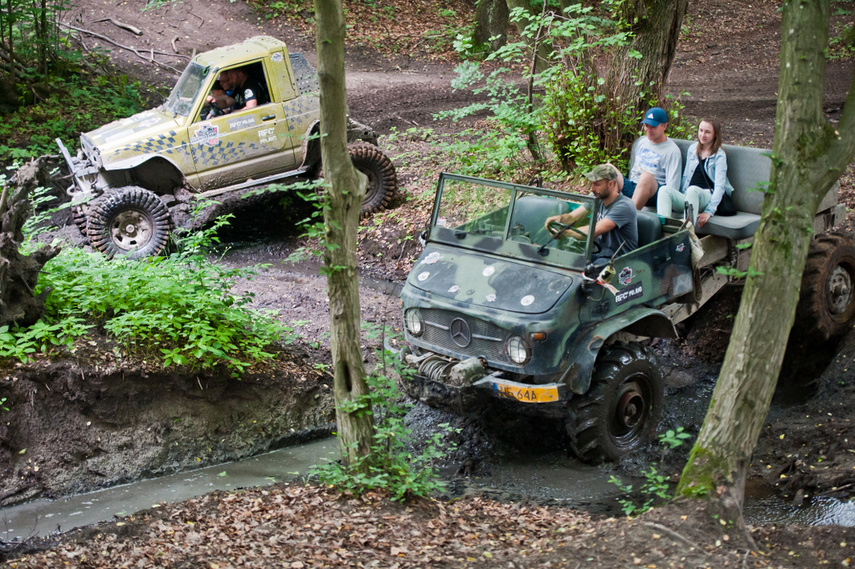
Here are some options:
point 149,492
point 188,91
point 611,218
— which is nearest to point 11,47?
point 188,91

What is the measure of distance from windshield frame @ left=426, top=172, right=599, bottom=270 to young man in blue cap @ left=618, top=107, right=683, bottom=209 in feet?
4.33

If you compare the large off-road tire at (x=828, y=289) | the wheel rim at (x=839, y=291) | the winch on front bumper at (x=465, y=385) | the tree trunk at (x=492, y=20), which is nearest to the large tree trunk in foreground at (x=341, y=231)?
the winch on front bumper at (x=465, y=385)

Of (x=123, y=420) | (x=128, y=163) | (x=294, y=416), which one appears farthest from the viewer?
(x=128, y=163)

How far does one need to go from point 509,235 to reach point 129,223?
5627mm

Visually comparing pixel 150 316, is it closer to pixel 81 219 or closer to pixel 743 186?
pixel 81 219

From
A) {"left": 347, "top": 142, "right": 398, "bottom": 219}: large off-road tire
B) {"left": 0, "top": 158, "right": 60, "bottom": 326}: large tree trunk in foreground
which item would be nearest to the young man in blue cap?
{"left": 347, "top": 142, "right": 398, "bottom": 219}: large off-road tire

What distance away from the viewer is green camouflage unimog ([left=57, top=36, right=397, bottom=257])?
9.98m

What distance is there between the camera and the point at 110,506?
6.00 m

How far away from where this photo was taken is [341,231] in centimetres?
471

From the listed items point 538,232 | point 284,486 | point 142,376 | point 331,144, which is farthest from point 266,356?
point 331,144

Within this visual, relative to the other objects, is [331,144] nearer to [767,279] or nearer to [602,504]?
[767,279]

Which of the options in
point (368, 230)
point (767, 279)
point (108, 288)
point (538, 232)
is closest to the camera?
point (767, 279)

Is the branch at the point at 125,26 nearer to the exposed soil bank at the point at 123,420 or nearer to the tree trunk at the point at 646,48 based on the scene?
the tree trunk at the point at 646,48

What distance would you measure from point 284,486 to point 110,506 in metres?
1.43
